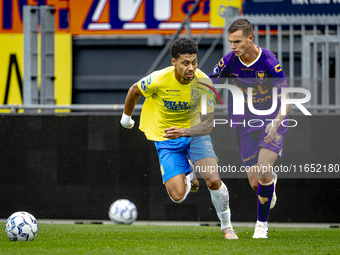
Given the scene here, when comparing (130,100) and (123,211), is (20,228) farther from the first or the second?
(123,211)

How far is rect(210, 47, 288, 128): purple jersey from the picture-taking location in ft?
17.7

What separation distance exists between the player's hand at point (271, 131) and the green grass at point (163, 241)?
3.32 feet

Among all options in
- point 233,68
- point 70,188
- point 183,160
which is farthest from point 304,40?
point 70,188

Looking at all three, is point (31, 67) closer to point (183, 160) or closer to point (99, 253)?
point (183, 160)

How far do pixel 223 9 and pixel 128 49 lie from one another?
3.03m

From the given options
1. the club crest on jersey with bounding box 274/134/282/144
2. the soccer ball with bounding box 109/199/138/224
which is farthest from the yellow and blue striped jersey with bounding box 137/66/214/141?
the soccer ball with bounding box 109/199/138/224

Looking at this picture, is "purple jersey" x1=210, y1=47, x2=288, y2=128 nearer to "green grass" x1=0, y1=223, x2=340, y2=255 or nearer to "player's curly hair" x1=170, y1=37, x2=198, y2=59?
"player's curly hair" x1=170, y1=37, x2=198, y2=59

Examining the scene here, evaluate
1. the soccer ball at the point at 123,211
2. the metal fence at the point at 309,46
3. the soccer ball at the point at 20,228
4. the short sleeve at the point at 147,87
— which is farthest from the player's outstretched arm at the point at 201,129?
the metal fence at the point at 309,46

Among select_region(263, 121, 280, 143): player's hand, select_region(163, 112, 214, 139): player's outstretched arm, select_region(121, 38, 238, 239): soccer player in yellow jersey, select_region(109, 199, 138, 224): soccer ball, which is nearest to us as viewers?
select_region(263, 121, 280, 143): player's hand

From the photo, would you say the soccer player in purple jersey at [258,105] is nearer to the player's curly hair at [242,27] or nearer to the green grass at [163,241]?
the player's curly hair at [242,27]

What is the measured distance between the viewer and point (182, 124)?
5703 millimetres

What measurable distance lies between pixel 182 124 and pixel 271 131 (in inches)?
39.3

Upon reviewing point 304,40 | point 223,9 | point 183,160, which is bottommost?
point 183,160

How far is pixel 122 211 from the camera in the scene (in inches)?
274
